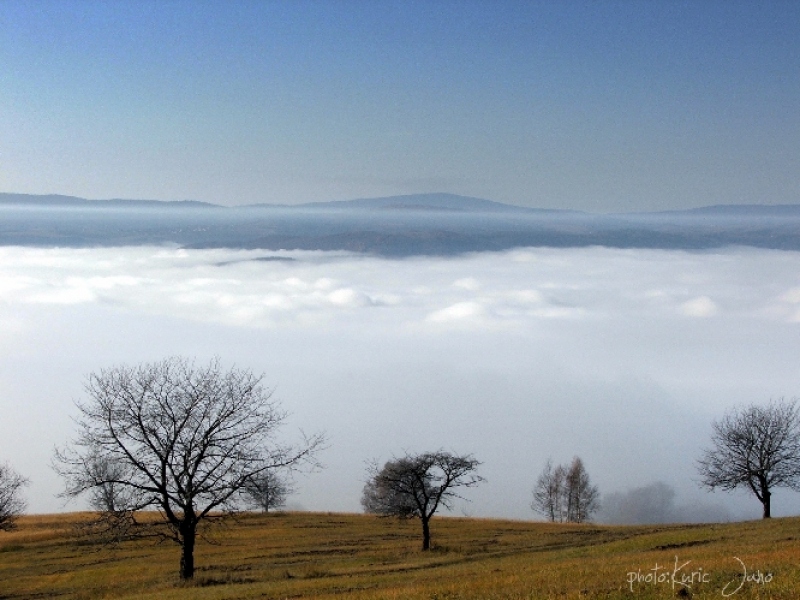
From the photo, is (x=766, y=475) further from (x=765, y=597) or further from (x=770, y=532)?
(x=765, y=597)

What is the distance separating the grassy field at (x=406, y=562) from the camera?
16.9 m

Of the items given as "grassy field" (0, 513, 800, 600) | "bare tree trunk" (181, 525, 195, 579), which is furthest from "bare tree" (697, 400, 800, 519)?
"bare tree trunk" (181, 525, 195, 579)

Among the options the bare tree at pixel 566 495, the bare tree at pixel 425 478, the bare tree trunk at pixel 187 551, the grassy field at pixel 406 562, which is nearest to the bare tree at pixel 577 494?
the bare tree at pixel 566 495

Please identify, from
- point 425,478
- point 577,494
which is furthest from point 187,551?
point 577,494

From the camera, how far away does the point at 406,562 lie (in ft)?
110

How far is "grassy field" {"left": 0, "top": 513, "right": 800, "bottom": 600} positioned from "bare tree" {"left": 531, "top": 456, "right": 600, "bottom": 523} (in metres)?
43.1

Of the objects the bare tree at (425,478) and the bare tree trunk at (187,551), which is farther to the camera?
the bare tree at (425,478)

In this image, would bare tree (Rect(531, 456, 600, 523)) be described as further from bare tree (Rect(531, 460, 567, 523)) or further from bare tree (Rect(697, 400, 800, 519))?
bare tree (Rect(697, 400, 800, 519))

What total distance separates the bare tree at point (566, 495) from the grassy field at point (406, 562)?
141 feet

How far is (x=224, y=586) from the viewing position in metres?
26.6

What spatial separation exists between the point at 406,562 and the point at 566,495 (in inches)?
3010

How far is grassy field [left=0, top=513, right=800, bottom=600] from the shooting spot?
16875 millimetres

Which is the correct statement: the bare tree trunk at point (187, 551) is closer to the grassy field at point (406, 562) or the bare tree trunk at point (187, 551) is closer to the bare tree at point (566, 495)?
the grassy field at point (406, 562)

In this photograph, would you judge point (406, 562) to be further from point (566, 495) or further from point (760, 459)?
point (566, 495)
